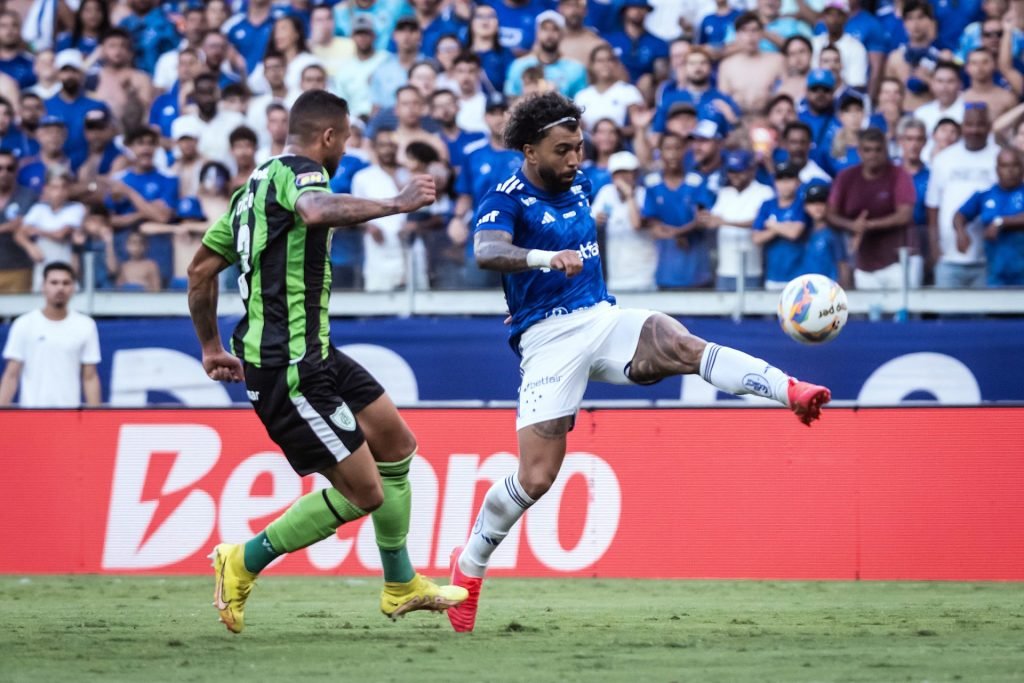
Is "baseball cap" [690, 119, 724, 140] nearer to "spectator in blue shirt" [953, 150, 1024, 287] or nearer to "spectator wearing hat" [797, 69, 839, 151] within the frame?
"spectator wearing hat" [797, 69, 839, 151]

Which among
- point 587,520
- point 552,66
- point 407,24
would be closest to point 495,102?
point 552,66

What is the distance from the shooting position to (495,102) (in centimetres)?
1608

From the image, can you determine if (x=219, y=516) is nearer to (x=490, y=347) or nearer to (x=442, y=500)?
(x=442, y=500)

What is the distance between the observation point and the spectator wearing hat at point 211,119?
53.9ft

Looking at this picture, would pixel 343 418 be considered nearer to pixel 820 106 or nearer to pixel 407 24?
pixel 820 106

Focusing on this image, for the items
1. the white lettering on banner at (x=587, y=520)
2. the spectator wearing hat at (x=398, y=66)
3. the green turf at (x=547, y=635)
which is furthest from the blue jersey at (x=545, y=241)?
the spectator wearing hat at (x=398, y=66)

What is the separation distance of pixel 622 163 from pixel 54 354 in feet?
18.2

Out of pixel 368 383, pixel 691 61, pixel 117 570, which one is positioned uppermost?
pixel 691 61

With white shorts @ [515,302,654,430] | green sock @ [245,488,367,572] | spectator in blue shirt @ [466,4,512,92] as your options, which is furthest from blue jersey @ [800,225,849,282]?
green sock @ [245,488,367,572]

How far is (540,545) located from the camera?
38.5 ft

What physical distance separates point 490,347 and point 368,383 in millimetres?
6664

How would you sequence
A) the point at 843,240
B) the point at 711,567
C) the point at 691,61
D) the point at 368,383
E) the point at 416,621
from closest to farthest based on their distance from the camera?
the point at 368,383 < the point at 416,621 < the point at 711,567 < the point at 843,240 < the point at 691,61

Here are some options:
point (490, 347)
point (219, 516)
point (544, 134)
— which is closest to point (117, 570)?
point (219, 516)

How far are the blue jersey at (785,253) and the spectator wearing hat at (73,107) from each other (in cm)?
748
